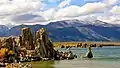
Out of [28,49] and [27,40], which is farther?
[27,40]

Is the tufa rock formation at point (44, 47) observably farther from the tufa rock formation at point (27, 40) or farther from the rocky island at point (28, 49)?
the tufa rock formation at point (27, 40)

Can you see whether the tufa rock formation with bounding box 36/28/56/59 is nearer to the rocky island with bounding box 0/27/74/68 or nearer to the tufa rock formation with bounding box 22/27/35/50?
the rocky island with bounding box 0/27/74/68

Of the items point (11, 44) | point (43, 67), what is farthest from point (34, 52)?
point (43, 67)

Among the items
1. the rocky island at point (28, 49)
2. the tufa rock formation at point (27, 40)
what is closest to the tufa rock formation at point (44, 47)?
the rocky island at point (28, 49)

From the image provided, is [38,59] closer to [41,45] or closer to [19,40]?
[41,45]

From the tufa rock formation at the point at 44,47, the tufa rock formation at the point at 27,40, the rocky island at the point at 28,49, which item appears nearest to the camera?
the rocky island at the point at 28,49

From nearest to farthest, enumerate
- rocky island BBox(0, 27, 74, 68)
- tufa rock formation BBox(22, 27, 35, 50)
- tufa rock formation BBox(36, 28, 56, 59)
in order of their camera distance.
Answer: rocky island BBox(0, 27, 74, 68) < tufa rock formation BBox(36, 28, 56, 59) < tufa rock formation BBox(22, 27, 35, 50)

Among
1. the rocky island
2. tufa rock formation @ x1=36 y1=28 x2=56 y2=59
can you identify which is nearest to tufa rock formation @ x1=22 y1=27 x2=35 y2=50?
the rocky island

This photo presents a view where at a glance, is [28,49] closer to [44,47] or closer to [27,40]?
[27,40]

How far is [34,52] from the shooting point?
431ft

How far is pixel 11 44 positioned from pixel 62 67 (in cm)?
2957

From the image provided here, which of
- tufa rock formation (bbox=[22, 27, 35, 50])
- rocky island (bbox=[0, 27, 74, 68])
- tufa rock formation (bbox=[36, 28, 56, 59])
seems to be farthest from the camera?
tufa rock formation (bbox=[22, 27, 35, 50])

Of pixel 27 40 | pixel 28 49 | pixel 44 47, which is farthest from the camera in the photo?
pixel 27 40

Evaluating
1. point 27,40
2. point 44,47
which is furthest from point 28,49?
point 44,47
